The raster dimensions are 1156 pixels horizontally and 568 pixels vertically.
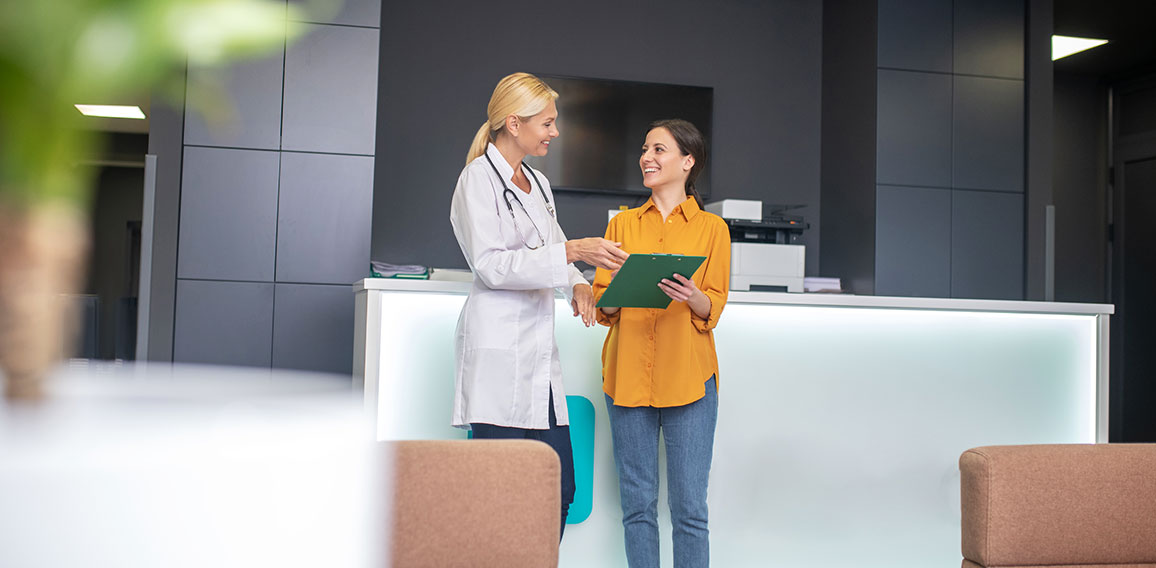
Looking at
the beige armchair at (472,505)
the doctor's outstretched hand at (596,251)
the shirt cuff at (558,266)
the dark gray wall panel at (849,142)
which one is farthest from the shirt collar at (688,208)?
the dark gray wall panel at (849,142)

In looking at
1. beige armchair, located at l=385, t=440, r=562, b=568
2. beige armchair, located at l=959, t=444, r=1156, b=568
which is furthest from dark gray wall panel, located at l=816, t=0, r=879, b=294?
beige armchair, located at l=385, t=440, r=562, b=568

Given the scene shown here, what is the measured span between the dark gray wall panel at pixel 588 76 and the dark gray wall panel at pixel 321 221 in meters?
0.64

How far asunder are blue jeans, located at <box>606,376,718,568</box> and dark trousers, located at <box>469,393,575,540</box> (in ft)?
0.81

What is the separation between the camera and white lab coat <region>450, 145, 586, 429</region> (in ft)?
7.04

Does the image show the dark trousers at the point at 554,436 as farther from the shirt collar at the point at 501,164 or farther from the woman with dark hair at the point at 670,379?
the shirt collar at the point at 501,164

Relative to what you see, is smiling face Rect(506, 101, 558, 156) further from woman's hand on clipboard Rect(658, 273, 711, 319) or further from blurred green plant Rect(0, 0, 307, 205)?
blurred green plant Rect(0, 0, 307, 205)

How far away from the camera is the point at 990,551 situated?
139cm

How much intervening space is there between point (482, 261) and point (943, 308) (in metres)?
1.61

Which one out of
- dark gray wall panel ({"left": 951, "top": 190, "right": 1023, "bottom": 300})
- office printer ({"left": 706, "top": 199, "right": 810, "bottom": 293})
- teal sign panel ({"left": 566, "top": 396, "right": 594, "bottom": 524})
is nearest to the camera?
teal sign panel ({"left": 566, "top": 396, "right": 594, "bottom": 524})

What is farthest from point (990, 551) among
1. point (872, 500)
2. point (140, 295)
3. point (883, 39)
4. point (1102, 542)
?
point (883, 39)

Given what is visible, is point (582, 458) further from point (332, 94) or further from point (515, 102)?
point (332, 94)

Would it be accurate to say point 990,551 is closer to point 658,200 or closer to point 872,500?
point 658,200

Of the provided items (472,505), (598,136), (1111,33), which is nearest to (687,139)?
(472,505)

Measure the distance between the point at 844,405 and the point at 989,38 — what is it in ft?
9.93
